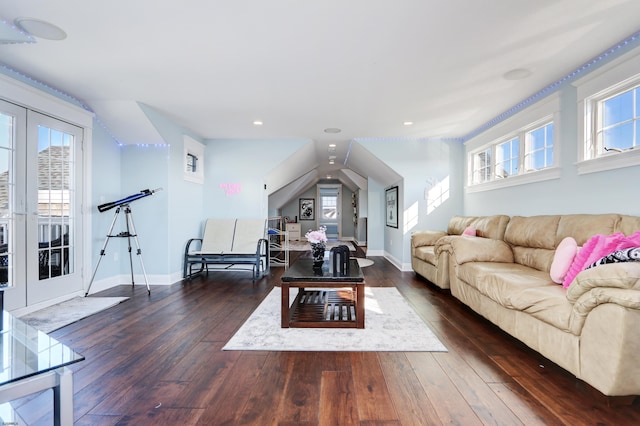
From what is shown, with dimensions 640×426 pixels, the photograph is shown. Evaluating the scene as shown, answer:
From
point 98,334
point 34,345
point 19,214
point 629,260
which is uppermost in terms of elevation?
point 19,214

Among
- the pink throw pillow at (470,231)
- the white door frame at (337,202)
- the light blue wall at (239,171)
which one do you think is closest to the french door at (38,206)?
the light blue wall at (239,171)

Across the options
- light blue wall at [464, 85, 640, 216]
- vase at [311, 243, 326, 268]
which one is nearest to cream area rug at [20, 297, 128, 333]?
vase at [311, 243, 326, 268]

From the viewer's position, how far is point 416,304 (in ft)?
11.8

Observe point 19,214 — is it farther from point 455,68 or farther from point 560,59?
point 560,59

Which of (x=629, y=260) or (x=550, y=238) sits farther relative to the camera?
(x=550, y=238)

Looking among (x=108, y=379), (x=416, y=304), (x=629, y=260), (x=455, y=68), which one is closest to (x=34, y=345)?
(x=108, y=379)

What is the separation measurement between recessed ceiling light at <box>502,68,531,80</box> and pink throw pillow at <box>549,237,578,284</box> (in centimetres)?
163

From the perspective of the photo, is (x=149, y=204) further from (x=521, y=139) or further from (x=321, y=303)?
(x=521, y=139)

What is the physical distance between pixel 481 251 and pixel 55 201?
187 inches

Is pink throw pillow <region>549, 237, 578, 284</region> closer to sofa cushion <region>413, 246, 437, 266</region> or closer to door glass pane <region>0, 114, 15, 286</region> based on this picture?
sofa cushion <region>413, 246, 437, 266</region>

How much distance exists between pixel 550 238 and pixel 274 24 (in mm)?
3056

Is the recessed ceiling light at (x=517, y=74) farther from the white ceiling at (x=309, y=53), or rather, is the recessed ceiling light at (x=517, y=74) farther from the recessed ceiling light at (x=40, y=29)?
the recessed ceiling light at (x=40, y=29)

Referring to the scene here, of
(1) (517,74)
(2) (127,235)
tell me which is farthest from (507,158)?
(2) (127,235)

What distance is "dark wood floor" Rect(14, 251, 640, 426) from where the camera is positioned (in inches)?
63.0
